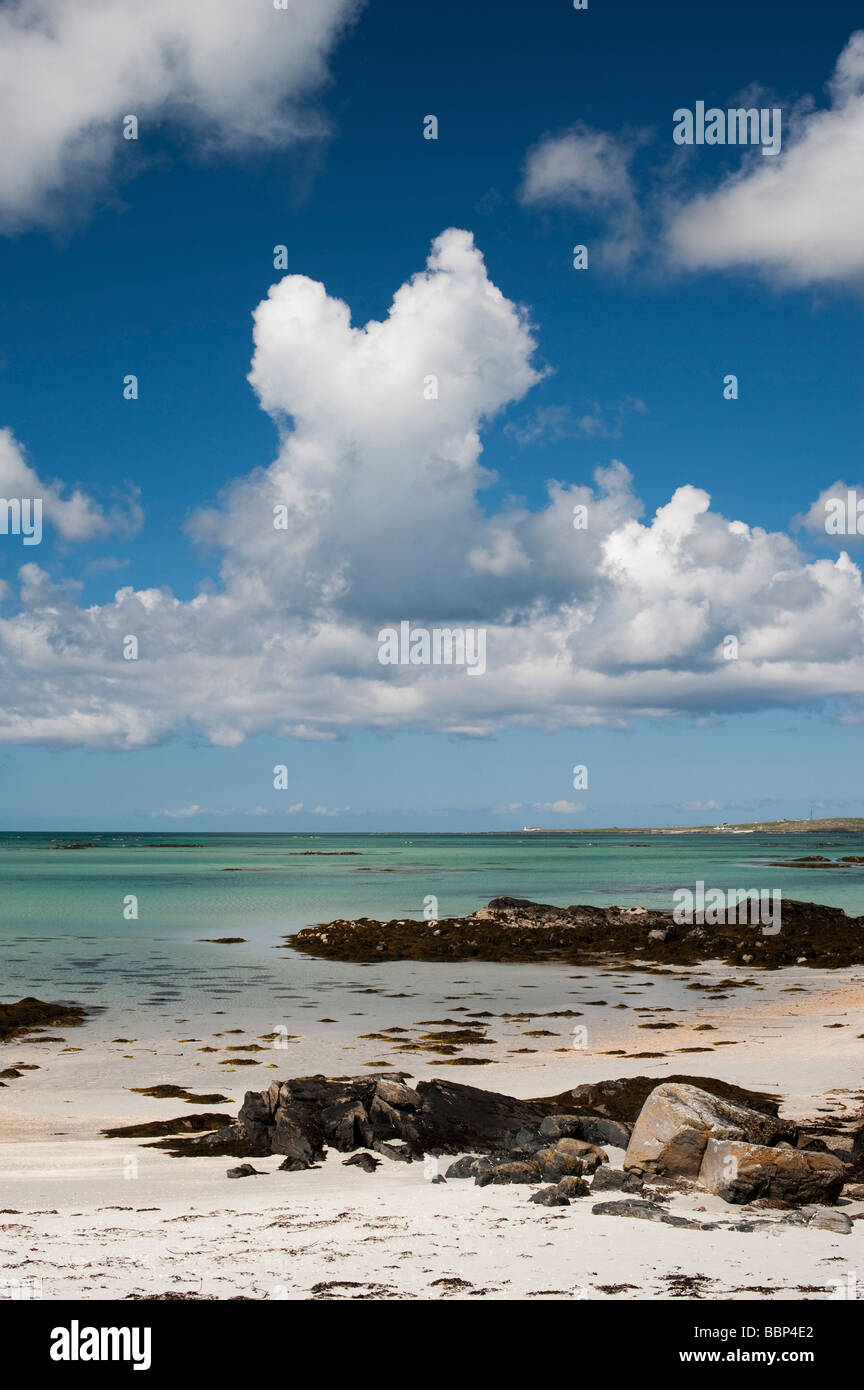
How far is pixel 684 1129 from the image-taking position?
11.0 m

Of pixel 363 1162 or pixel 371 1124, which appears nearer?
pixel 363 1162

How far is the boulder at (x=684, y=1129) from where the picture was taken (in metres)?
10.9

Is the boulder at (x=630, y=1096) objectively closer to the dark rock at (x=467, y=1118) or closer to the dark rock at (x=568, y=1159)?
the dark rock at (x=467, y=1118)

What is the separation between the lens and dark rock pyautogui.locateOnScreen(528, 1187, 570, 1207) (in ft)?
33.0

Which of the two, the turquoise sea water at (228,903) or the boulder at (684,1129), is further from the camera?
the turquoise sea water at (228,903)

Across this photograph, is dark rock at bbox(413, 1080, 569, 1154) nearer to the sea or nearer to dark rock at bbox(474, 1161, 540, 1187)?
dark rock at bbox(474, 1161, 540, 1187)

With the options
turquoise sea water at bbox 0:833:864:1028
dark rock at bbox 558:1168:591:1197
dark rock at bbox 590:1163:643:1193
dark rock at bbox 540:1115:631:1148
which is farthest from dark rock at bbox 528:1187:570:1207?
turquoise sea water at bbox 0:833:864:1028

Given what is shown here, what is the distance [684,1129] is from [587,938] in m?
31.7

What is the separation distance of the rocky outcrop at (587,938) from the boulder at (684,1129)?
85.8ft

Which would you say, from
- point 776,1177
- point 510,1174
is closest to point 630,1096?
point 510,1174

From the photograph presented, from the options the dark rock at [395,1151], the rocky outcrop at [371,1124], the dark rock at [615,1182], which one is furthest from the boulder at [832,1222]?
the dark rock at [395,1151]

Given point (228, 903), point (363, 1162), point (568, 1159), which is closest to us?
point (568, 1159)

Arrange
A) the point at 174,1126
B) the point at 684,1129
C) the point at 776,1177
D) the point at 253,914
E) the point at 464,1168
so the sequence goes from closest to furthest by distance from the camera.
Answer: the point at 776,1177
the point at 684,1129
the point at 464,1168
the point at 174,1126
the point at 253,914

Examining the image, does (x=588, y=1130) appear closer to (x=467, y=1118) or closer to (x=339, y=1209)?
(x=467, y=1118)
